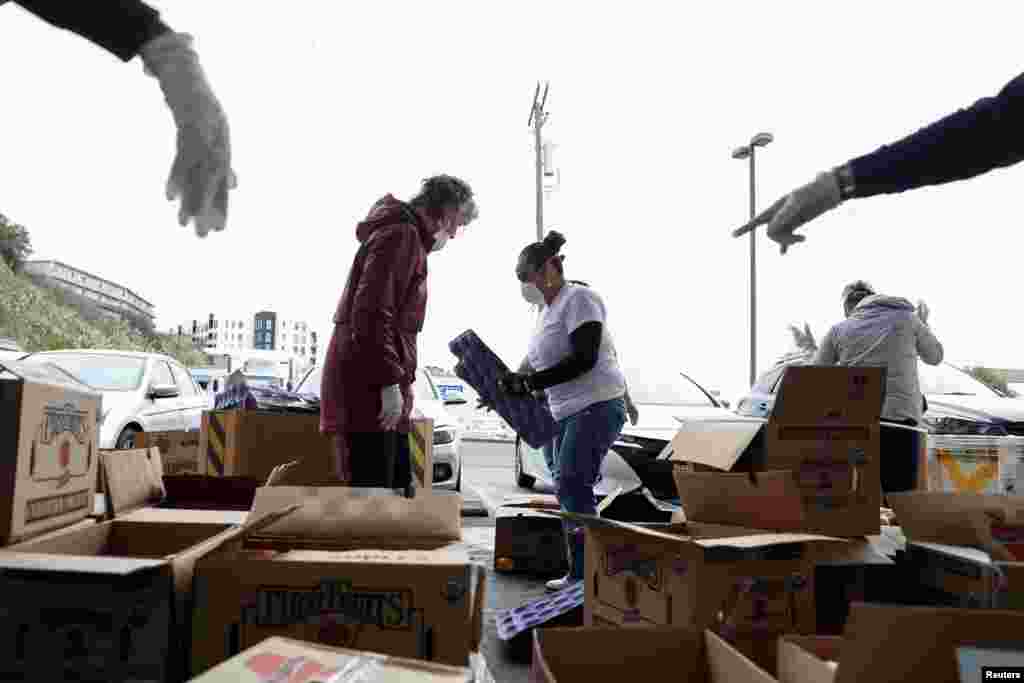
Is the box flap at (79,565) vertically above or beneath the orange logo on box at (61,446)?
beneath

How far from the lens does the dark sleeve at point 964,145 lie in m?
2.14

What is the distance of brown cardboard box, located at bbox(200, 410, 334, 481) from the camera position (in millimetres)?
4328

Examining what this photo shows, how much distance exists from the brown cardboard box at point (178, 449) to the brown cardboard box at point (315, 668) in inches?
153

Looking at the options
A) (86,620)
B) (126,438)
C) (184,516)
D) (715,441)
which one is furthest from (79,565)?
(126,438)

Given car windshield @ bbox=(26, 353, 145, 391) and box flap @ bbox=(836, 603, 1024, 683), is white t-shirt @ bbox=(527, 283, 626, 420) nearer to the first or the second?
box flap @ bbox=(836, 603, 1024, 683)

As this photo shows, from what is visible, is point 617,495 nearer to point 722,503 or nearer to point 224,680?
point 722,503

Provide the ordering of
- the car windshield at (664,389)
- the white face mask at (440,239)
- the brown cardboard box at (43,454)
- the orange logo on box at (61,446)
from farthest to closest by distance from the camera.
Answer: the car windshield at (664,389)
the white face mask at (440,239)
the orange logo on box at (61,446)
the brown cardboard box at (43,454)

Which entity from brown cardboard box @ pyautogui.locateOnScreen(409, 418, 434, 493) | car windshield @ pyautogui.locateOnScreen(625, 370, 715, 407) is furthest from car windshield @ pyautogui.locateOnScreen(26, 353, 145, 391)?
car windshield @ pyautogui.locateOnScreen(625, 370, 715, 407)

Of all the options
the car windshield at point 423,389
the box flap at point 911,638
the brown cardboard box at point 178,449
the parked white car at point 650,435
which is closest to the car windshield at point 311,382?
the car windshield at point 423,389

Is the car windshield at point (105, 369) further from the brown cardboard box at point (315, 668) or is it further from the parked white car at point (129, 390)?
the brown cardboard box at point (315, 668)

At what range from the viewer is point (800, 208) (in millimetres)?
2279

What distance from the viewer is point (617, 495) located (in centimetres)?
391

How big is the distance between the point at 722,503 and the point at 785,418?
20.2 inches

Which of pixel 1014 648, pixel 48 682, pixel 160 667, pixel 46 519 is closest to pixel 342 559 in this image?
pixel 160 667
